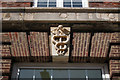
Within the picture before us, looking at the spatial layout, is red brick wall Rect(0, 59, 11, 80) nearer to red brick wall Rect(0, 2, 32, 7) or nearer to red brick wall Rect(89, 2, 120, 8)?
red brick wall Rect(0, 2, 32, 7)

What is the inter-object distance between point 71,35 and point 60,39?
383 mm

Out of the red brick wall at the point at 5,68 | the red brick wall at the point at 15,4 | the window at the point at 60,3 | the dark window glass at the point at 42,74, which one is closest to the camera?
the red brick wall at the point at 5,68

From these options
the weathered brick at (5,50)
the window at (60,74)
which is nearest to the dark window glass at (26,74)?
the window at (60,74)

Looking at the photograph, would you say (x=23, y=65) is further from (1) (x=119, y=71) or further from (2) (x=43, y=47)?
(1) (x=119, y=71)

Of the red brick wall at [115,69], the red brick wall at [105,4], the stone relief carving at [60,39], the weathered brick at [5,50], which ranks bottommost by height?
the red brick wall at [115,69]

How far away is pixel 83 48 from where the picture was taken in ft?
23.1

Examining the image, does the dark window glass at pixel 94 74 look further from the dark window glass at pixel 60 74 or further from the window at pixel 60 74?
the dark window glass at pixel 60 74

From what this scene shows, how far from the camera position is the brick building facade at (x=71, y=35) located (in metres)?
6.99

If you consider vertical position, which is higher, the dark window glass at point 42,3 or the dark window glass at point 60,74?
the dark window glass at point 42,3

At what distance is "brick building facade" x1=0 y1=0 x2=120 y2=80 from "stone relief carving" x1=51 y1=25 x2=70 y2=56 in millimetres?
162

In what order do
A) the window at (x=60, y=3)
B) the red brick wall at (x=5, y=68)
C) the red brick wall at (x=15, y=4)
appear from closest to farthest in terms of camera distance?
the red brick wall at (x=5, y=68) < the red brick wall at (x=15, y=4) < the window at (x=60, y=3)

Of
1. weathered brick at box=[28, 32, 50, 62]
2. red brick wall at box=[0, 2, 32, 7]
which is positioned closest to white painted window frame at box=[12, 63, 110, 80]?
weathered brick at box=[28, 32, 50, 62]

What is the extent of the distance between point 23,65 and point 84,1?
299 centimetres

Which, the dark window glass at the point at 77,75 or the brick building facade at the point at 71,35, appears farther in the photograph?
the brick building facade at the point at 71,35
